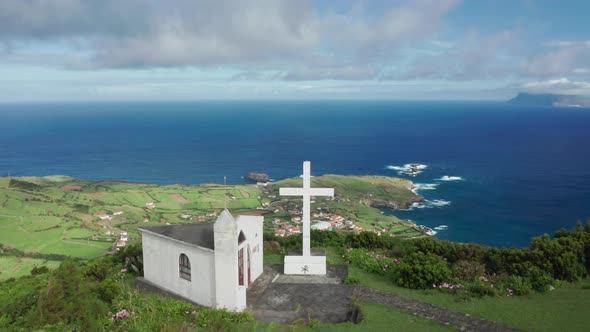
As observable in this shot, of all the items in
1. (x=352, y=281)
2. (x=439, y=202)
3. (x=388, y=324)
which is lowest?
(x=439, y=202)

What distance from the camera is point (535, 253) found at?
14.8 metres

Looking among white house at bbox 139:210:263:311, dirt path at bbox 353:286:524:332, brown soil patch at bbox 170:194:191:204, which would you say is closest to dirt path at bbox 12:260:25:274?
white house at bbox 139:210:263:311

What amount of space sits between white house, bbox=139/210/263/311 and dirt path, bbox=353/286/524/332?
3.87 m

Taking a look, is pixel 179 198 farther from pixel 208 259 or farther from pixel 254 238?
pixel 208 259

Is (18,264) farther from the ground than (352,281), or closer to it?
closer to it

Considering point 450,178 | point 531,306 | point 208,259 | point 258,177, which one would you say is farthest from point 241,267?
point 450,178

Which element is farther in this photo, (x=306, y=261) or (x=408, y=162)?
(x=408, y=162)

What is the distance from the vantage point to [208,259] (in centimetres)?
1284

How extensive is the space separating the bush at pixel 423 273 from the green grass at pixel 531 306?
331 millimetres

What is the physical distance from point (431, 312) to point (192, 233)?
7.90 metres

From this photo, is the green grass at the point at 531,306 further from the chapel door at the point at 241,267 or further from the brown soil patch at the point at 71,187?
the brown soil patch at the point at 71,187

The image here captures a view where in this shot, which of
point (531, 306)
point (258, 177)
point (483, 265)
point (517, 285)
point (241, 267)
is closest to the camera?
point (531, 306)

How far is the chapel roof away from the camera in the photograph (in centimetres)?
1323

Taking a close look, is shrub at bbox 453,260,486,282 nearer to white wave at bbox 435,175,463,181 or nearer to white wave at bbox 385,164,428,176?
white wave at bbox 435,175,463,181
